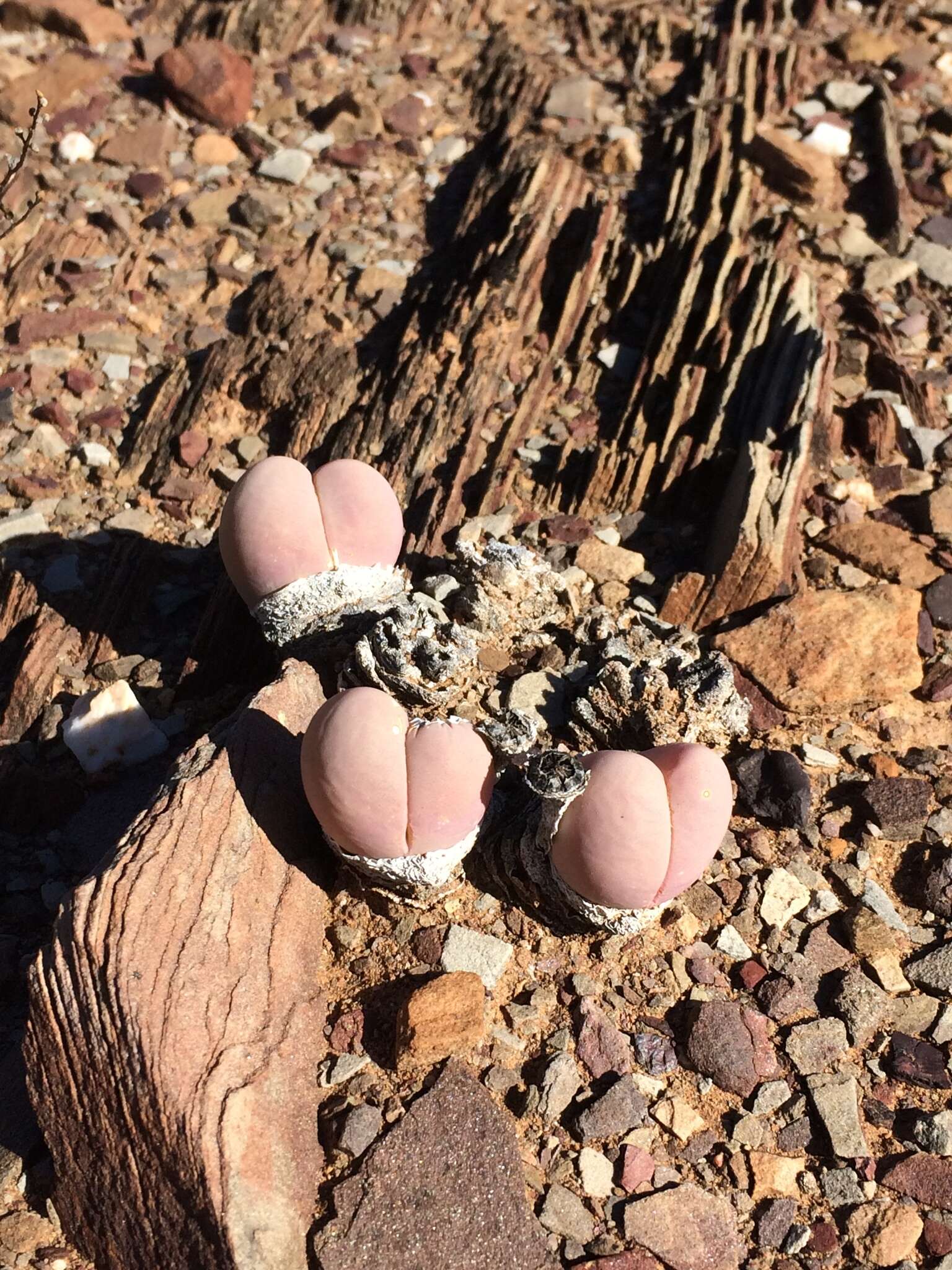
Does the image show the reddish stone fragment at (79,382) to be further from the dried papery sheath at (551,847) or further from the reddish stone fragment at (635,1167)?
the reddish stone fragment at (635,1167)

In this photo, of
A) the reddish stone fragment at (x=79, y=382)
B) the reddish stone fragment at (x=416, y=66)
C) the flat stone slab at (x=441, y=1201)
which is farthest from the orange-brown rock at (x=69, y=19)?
the flat stone slab at (x=441, y=1201)

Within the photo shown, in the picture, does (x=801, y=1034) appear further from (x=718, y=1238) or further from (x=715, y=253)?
(x=715, y=253)

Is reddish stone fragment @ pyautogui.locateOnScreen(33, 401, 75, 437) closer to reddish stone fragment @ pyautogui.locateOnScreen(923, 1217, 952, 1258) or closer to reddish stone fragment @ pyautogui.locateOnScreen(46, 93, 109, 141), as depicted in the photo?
reddish stone fragment @ pyautogui.locateOnScreen(46, 93, 109, 141)

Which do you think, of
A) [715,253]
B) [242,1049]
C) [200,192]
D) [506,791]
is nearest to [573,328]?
[715,253]

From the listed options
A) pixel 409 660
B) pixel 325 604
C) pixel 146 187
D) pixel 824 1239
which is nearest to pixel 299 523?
pixel 325 604

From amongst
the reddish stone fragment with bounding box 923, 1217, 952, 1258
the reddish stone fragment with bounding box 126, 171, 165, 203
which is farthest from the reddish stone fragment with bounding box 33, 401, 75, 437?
the reddish stone fragment with bounding box 923, 1217, 952, 1258

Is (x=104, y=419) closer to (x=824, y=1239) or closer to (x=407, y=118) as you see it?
(x=407, y=118)
